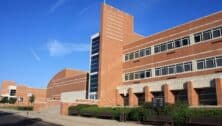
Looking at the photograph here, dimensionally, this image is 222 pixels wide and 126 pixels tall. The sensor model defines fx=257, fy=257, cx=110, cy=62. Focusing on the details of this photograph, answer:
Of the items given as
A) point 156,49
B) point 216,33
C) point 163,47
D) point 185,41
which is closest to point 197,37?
point 185,41

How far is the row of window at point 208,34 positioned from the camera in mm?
32719

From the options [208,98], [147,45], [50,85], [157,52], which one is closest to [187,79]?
[208,98]

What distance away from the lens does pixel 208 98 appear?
31.6m

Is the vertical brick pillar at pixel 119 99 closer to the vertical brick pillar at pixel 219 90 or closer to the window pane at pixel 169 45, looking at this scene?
the window pane at pixel 169 45

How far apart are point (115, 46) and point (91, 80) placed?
779cm

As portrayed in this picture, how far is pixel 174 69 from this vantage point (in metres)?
37.6

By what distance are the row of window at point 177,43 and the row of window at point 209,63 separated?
2.94 metres

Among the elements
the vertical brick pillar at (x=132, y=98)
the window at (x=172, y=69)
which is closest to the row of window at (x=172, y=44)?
the window at (x=172, y=69)

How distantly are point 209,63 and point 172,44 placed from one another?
23.8 ft

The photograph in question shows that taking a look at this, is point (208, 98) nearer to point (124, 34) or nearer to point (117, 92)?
point (117, 92)

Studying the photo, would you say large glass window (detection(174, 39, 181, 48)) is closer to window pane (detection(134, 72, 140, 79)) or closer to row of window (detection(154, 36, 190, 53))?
row of window (detection(154, 36, 190, 53))

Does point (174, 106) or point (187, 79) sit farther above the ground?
point (187, 79)

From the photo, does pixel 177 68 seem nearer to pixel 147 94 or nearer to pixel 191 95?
pixel 147 94

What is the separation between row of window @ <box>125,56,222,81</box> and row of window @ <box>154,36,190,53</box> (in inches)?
114
